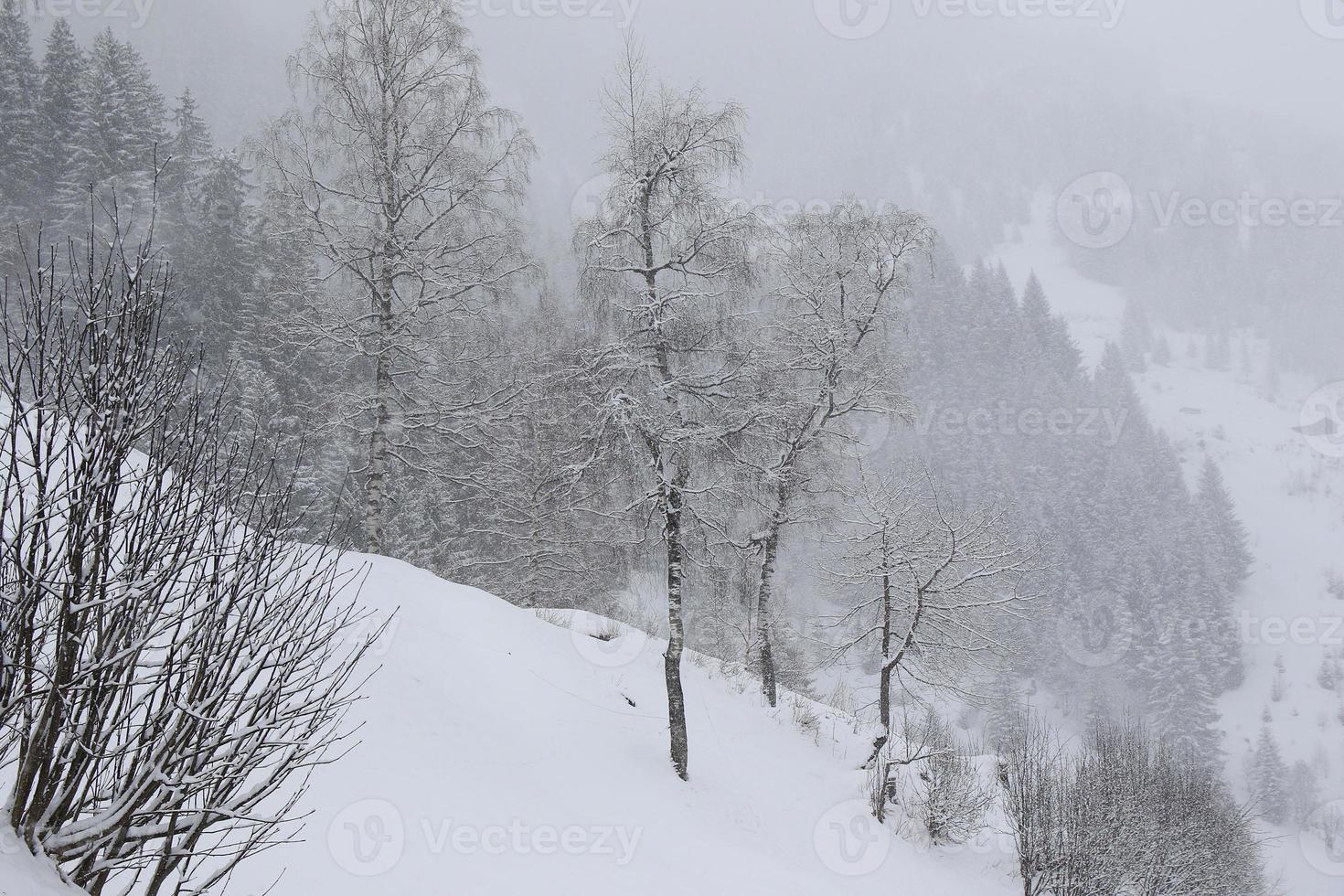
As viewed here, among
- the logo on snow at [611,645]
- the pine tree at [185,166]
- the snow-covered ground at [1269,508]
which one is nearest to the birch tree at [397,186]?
the logo on snow at [611,645]

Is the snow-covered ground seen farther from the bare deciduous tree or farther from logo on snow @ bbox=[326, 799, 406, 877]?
the bare deciduous tree

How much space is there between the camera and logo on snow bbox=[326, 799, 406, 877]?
5152 mm

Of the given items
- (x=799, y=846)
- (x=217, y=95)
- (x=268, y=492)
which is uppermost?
(x=217, y=95)

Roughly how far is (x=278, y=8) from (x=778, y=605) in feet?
458

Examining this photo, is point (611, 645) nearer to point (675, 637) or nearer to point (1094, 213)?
point (675, 637)

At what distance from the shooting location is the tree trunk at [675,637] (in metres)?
8.59

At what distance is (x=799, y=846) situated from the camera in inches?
324

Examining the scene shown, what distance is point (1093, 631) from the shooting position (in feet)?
176

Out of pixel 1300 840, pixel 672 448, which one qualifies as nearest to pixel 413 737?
pixel 672 448

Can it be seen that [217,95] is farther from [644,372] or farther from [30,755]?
[30,755]

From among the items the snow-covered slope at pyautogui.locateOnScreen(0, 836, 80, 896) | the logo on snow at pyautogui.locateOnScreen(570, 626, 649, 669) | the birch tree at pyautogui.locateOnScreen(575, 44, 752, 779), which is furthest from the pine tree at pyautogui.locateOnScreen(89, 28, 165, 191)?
the snow-covered slope at pyautogui.locateOnScreen(0, 836, 80, 896)

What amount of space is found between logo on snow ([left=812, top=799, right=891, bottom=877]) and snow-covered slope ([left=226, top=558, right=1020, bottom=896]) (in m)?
0.04

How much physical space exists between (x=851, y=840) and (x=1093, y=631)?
5527 cm

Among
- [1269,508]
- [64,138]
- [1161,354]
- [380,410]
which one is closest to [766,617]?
[380,410]
